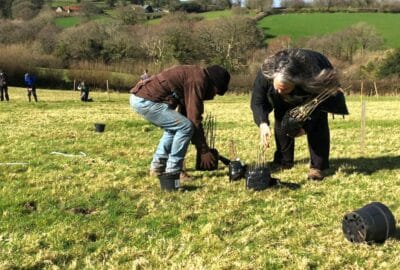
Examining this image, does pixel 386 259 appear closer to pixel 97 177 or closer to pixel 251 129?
pixel 97 177

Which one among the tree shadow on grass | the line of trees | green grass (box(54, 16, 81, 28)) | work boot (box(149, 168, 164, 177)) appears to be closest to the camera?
work boot (box(149, 168, 164, 177))

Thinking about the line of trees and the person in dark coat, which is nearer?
the person in dark coat

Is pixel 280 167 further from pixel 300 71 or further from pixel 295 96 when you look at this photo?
pixel 300 71

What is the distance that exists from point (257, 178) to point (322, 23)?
80.7 meters

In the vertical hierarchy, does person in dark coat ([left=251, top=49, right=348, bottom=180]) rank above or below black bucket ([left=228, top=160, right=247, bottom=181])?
above

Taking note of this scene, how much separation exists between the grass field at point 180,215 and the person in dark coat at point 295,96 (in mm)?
394

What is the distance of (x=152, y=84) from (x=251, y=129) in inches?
318

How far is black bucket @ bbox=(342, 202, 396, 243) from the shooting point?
4.55m

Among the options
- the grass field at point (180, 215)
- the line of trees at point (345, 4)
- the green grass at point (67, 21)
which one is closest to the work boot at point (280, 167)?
the grass field at point (180, 215)

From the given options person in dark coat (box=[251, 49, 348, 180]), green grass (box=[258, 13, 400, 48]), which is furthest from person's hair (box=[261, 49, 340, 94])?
green grass (box=[258, 13, 400, 48])

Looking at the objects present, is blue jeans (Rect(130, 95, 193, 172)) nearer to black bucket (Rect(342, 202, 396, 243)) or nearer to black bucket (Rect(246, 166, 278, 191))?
black bucket (Rect(246, 166, 278, 191))

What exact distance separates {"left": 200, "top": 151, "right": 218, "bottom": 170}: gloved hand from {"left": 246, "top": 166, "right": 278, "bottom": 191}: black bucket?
2.82 feet

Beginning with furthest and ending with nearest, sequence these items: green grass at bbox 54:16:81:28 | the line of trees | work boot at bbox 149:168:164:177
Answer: the line of trees → green grass at bbox 54:16:81:28 → work boot at bbox 149:168:164:177

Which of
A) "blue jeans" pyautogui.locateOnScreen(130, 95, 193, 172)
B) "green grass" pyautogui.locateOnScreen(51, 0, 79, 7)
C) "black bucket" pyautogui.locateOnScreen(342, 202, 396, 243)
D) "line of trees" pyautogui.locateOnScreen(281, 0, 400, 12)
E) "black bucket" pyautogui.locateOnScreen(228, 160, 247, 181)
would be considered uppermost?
"green grass" pyautogui.locateOnScreen(51, 0, 79, 7)
